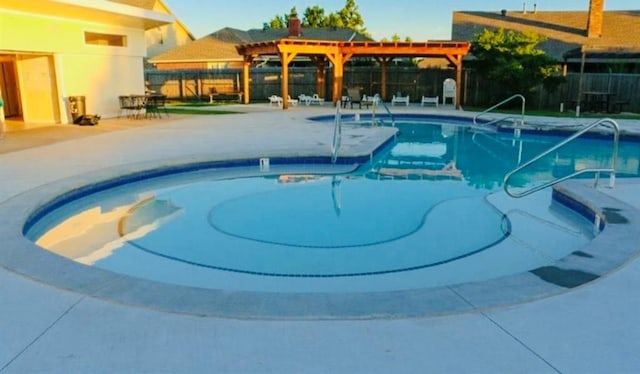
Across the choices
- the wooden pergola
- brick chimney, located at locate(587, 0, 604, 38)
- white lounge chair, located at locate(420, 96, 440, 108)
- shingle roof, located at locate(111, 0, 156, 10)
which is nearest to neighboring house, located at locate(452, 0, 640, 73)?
brick chimney, located at locate(587, 0, 604, 38)

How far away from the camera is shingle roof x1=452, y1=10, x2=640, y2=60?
24750mm

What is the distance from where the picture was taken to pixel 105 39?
16156 millimetres

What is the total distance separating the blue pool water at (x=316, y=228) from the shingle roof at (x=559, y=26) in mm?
17682

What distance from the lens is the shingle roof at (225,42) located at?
28.2m

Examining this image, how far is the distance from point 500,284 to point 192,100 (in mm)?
24042

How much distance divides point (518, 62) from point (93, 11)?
1496cm

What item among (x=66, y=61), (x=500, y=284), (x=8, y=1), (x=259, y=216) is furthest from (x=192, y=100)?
(x=500, y=284)

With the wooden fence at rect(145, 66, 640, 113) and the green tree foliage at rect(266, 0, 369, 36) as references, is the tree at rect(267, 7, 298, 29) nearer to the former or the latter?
the green tree foliage at rect(266, 0, 369, 36)

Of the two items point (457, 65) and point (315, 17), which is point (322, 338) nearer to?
point (457, 65)

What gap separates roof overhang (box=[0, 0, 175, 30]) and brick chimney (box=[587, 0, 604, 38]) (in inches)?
789

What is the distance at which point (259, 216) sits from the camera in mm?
6852

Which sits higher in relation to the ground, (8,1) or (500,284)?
(8,1)

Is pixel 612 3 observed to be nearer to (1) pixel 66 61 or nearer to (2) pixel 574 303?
(1) pixel 66 61

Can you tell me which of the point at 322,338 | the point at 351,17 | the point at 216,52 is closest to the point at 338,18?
the point at 351,17
